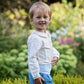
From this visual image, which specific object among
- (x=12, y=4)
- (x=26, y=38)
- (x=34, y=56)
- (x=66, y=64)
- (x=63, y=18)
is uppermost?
(x=12, y=4)

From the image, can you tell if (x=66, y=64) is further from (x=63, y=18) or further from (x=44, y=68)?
(x=63, y=18)

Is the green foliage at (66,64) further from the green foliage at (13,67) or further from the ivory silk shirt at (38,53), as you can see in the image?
the ivory silk shirt at (38,53)

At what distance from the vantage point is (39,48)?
231 centimetres

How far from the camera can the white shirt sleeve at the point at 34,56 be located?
225 centimetres

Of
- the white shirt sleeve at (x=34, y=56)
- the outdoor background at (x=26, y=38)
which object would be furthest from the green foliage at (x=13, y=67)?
the white shirt sleeve at (x=34, y=56)

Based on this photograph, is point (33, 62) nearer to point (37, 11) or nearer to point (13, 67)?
point (37, 11)

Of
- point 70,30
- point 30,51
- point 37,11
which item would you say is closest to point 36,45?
point 30,51

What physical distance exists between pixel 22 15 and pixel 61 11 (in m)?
1.61

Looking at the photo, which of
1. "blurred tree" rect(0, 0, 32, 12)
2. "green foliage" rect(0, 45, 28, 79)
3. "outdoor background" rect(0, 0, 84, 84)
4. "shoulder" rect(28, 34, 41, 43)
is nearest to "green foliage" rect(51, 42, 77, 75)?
"outdoor background" rect(0, 0, 84, 84)

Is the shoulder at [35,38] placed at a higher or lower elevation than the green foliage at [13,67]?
higher

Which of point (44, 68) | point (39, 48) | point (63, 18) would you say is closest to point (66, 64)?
point (44, 68)

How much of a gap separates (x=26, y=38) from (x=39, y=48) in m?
3.56

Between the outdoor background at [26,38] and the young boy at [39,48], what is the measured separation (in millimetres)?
1388

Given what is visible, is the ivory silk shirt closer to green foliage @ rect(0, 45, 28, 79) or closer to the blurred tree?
green foliage @ rect(0, 45, 28, 79)
